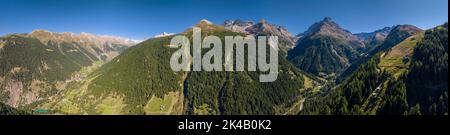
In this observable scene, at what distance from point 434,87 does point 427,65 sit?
1503 centimetres

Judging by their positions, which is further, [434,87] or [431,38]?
[431,38]

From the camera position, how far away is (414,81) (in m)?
110

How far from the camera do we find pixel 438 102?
300 feet

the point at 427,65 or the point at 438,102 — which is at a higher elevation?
the point at 427,65

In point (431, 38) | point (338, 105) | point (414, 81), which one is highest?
point (431, 38)

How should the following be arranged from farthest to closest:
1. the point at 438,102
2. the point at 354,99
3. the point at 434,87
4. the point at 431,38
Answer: the point at 431,38 < the point at 354,99 < the point at 434,87 < the point at 438,102
